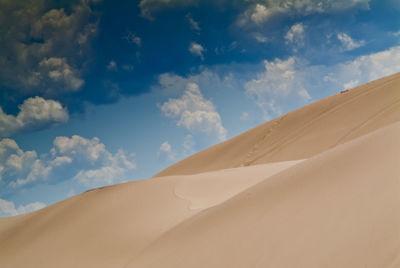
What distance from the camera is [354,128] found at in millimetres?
13461

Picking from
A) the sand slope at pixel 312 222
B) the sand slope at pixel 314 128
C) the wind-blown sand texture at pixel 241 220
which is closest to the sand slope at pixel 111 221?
the wind-blown sand texture at pixel 241 220

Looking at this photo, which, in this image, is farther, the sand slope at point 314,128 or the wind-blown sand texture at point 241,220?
the sand slope at point 314,128

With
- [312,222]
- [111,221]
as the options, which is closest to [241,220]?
[312,222]

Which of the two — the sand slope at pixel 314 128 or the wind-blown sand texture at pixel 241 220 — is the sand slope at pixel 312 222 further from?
the sand slope at pixel 314 128

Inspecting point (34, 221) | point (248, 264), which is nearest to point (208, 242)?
point (248, 264)

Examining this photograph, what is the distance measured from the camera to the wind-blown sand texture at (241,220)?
2041 millimetres

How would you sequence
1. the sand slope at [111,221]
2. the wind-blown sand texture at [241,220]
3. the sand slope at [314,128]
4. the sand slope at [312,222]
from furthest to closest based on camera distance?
the sand slope at [314,128], the sand slope at [111,221], the wind-blown sand texture at [241,220], the sand slope at [312,222]

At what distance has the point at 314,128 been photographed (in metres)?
16.1

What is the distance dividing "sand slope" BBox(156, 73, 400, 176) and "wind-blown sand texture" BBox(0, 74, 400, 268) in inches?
294

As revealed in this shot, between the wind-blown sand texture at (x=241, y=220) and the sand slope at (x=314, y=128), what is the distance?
7.46 m

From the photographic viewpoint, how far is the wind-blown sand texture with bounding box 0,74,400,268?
2.04 meters

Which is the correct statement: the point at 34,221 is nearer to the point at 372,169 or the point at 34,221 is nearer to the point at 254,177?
the point at 254,177

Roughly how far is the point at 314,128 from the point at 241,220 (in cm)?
1426

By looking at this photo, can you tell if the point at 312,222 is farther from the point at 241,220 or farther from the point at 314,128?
the point at 314,128
